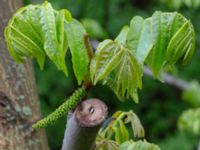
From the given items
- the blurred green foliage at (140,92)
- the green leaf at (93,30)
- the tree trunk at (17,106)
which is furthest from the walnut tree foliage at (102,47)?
the blurred green foliage at (140,92)

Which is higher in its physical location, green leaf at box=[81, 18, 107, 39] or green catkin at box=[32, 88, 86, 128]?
green catkin at box=[32, 88, 86, 128]

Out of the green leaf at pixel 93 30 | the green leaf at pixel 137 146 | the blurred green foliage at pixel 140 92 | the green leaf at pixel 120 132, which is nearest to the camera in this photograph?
the green leaf at pixel 137 146

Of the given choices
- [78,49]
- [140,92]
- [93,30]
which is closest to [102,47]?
[78,49]

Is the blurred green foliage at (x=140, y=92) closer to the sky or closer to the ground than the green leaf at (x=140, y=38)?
closer to the ground

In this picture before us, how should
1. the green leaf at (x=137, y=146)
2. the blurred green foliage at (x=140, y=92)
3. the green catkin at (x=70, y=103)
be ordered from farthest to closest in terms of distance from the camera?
1. the blurred green foliage at (x=140, y=92)
2. the green leaf at (x=137, y=146)
3. the green catkin at (x=70, y=103)

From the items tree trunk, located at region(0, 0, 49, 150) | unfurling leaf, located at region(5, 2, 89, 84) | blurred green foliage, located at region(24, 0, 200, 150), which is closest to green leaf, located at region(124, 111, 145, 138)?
tree trunk, located at region(0, 0, 49, 150)

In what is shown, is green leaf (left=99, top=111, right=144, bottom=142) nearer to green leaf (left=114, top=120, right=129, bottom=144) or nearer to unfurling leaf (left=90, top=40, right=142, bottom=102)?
green leaf (left=114, top=120, right=129, bottom=144)

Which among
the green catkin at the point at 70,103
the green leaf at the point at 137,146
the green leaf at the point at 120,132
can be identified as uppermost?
the green catkin at the point at 70,103

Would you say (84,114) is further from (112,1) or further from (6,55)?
(112,1)

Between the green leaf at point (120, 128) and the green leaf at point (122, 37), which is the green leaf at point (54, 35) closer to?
the green leaf at point (122, 37)
